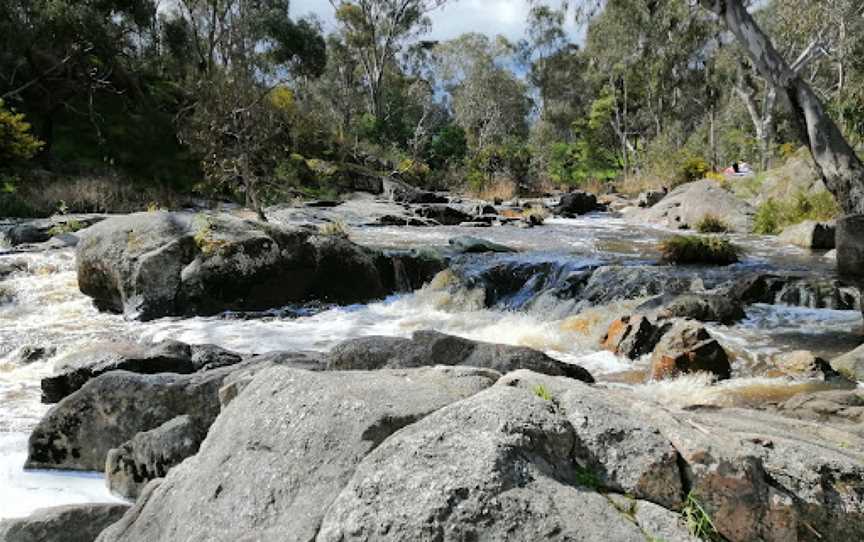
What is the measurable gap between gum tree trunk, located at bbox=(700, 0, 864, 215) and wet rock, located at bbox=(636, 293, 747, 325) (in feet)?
5.23

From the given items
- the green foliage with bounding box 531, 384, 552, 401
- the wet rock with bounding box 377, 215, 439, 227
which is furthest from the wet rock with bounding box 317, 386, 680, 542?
the wet rock with bounding box 377, 215, 439, 227

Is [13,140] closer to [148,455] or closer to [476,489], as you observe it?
[148,455]

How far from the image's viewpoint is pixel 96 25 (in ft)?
65.4

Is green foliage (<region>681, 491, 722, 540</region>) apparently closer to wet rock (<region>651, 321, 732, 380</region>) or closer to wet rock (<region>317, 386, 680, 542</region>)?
wet rock (<region>317, 386, 680, 542</region>)

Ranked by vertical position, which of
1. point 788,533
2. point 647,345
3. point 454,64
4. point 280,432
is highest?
point 454,64

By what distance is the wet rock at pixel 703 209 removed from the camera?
15.8 m

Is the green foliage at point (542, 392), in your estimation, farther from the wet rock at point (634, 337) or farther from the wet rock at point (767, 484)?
the wet rock at point (634, 337)

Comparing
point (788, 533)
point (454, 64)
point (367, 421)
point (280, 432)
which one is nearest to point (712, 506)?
point (788, 533)

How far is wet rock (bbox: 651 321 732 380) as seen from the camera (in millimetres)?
5887

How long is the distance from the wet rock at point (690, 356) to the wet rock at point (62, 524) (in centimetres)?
447

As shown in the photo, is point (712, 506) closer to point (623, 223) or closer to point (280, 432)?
point (280, 432)

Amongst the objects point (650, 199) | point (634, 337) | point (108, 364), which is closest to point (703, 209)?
point (650, 199)

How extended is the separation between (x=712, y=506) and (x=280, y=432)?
134 cm

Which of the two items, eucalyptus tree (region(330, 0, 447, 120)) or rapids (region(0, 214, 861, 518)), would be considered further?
eucalyptus tree (region(330, 0, 447, 120))
